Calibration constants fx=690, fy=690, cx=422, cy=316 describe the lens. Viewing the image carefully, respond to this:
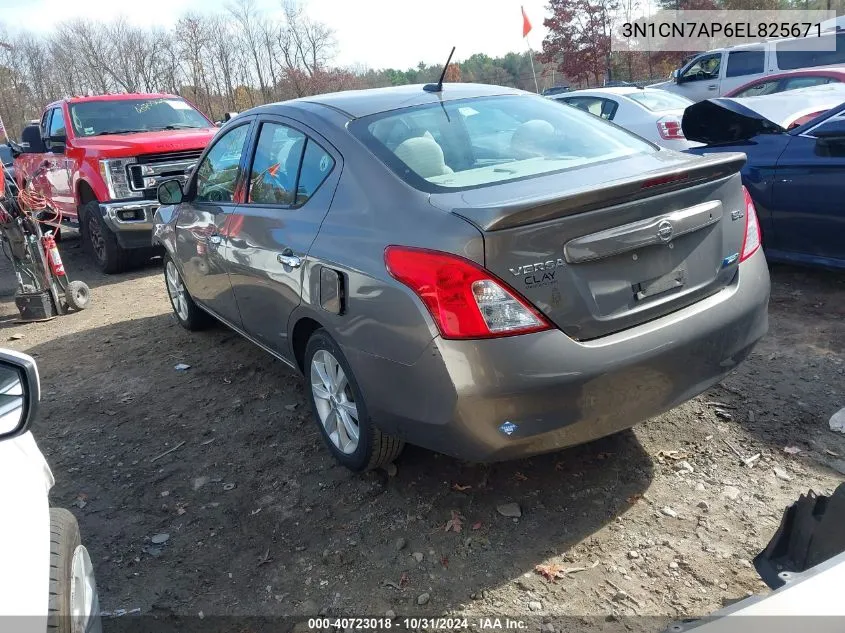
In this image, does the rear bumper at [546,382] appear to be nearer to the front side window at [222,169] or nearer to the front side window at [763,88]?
the front side window at [222,169]

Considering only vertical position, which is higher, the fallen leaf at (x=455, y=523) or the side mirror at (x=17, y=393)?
the side mirror at (x=17, y=393)

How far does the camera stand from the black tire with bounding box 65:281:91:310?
690cm

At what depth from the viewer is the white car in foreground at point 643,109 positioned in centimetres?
868

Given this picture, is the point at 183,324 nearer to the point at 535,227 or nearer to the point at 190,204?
the point at 190,204

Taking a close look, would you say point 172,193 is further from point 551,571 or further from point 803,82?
point 803,82

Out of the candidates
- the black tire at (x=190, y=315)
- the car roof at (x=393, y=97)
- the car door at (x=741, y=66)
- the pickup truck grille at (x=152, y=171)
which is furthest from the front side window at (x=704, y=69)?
the black tire at (x=190, y=315)

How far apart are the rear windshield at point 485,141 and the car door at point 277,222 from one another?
1.04 feet

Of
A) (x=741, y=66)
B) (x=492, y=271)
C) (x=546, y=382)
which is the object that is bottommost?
(x=546, y=382)

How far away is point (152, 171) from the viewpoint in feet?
26.6

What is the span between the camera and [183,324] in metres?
5.78

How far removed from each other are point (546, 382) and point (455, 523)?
34.6 inches

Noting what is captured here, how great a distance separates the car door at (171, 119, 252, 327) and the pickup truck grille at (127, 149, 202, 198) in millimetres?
3539

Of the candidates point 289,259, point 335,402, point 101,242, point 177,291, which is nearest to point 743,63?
point 101,242

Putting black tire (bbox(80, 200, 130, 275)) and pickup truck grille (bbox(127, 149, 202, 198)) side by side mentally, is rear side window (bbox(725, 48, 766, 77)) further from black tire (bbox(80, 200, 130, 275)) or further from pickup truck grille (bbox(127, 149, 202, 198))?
black tire (bbox(80, 200, 130, 275))
